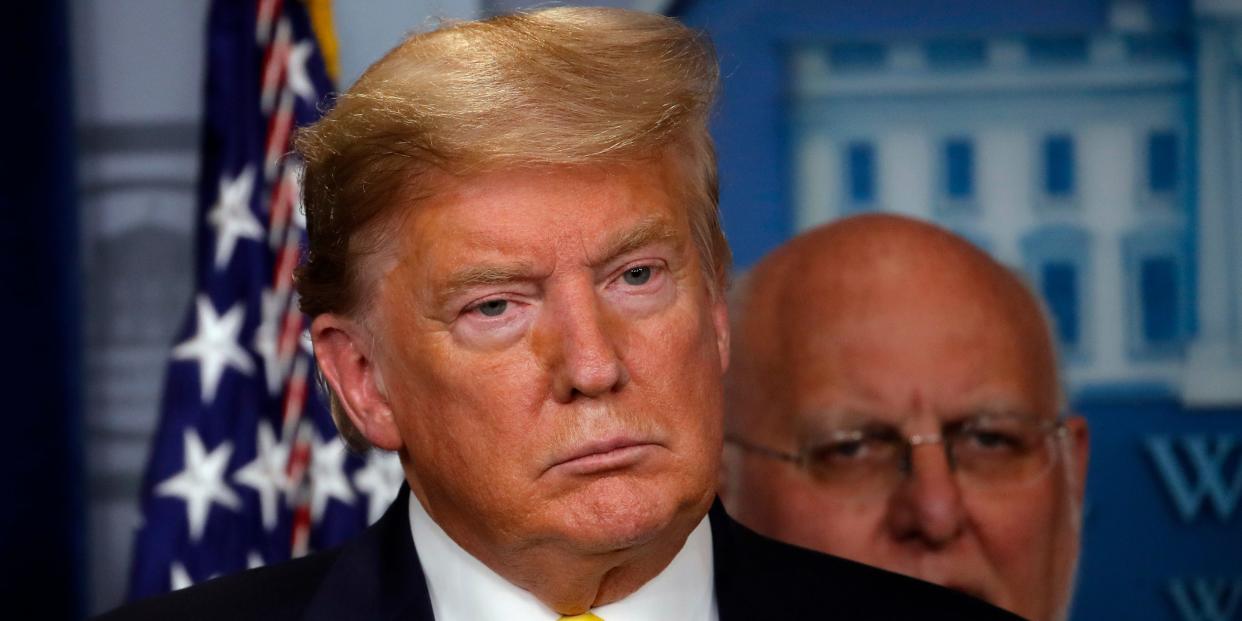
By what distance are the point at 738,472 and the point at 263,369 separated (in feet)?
3.62

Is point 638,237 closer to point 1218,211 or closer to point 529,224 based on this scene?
point 529,224

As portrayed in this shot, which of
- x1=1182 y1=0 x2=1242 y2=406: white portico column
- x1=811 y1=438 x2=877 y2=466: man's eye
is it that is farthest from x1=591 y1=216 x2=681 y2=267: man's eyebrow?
x1=1182 y1=0 x2=1242 y2=406: white portico column

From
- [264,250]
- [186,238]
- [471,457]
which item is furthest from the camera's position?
[186,238]

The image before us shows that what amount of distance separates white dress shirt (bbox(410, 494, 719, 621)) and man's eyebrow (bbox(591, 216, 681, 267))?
38cm

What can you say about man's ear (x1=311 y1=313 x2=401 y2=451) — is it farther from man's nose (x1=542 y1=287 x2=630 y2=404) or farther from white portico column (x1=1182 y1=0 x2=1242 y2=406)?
white portico column (x1=1182 y1=0 x2=1242 y2=406)

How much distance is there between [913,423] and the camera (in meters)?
2.53

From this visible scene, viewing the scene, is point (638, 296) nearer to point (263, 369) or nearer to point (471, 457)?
point (471, 457)

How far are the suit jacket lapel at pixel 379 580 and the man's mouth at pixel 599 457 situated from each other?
1.06ft

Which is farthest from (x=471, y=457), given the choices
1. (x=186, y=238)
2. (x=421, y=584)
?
(x=186, y=238)

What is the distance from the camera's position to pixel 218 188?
3.29 meters

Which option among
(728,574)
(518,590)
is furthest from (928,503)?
(518,590)

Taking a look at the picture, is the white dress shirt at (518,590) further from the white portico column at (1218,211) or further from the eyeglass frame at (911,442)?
the white portico column at (1218,211)

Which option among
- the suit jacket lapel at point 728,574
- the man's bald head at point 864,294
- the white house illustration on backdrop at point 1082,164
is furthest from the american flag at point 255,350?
the suit jacket lapel at point 728,574

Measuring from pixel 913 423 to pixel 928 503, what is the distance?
13 cm
